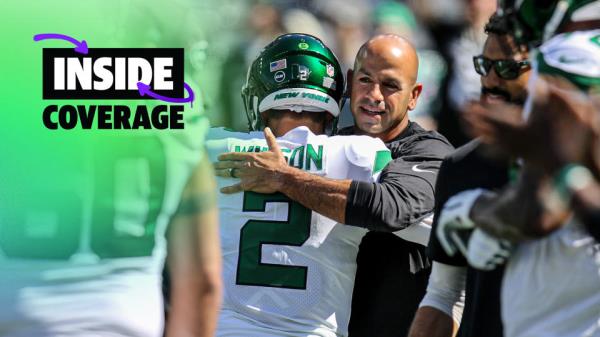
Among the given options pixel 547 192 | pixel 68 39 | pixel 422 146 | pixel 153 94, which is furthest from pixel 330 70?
pixel 547 192

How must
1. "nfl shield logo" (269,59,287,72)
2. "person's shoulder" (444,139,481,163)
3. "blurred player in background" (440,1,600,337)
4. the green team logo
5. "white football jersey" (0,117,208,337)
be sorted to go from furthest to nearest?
"nfl shield logo" (269,59,287,72) < "person's shoulder" (444,139,481,163) < "white football jersey" (0,117,208,337) < the green team logo < "blurred player in background" (440,1,600,337)

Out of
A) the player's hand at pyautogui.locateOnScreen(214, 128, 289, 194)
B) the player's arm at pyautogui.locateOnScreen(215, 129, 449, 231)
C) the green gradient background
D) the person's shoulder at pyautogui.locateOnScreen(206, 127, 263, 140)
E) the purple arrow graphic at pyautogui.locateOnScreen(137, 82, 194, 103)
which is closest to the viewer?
the green gradient background

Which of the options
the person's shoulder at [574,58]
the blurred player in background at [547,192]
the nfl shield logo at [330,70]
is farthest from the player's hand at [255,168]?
the person's shoulder at [574,58]

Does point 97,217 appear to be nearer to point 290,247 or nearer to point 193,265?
point 193,265

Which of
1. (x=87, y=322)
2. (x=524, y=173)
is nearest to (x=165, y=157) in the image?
(x=87, y=322)

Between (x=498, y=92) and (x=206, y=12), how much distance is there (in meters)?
6.85

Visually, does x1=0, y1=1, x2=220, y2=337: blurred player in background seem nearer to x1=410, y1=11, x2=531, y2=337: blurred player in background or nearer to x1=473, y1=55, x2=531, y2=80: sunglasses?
x1=410, y1=11, x2=531, y2=337: blurred player in background

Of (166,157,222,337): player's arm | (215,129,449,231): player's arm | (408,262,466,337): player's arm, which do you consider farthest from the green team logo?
(215,129,449,231): player's arm

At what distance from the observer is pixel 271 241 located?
4730 mm

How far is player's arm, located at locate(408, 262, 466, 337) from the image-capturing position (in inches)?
154

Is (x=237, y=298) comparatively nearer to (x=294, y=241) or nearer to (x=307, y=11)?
(x=294, y=241)

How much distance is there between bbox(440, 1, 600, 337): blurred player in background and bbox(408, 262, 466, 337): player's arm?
2.28 feet

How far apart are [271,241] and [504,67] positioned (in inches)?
54.8

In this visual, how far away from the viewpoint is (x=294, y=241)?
15.4 ft
